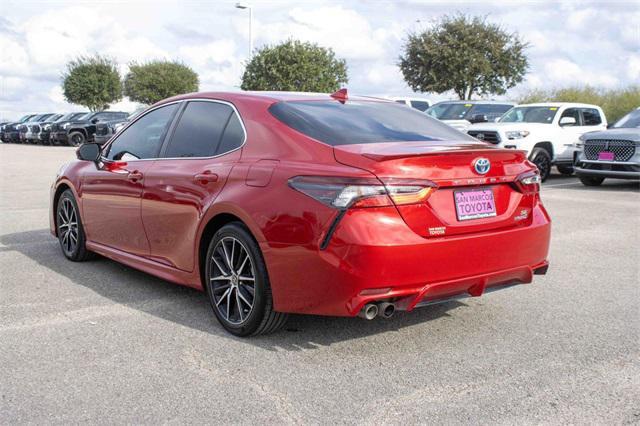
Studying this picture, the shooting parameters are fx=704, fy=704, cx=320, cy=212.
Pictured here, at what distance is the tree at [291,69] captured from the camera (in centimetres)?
3716

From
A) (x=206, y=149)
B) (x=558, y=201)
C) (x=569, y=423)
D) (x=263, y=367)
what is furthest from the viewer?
(x=558, y=201)

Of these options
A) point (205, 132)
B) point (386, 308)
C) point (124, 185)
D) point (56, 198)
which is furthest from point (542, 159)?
point (386, 308)

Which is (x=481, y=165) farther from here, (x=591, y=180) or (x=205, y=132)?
(x=591, y=180)

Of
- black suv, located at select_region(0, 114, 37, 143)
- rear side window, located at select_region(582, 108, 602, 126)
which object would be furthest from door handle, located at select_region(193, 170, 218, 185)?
black suv, located at select_region(0, 114, 37, 143)

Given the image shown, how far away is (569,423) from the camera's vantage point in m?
3.25

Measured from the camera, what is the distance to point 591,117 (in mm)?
17406

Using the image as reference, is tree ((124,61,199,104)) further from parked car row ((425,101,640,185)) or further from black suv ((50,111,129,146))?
parked car row ((425,101,640,185))

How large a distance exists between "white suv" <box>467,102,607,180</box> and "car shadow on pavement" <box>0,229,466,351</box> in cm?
1074

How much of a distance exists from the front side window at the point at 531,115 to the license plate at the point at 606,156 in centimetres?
239

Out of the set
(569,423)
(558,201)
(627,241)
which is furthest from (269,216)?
(558,201)

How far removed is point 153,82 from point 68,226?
55.2 metres

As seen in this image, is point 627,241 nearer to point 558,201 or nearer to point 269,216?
point 558,201

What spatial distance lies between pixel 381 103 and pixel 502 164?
4.31ft

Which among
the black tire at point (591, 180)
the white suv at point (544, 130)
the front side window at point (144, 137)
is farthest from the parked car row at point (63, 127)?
the front side window at point (144, 137)
